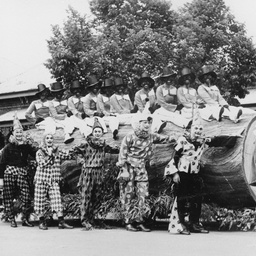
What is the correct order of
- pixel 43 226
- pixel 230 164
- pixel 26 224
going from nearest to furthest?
pixel 230 164 < pixel 43 226 < pixel 26 224

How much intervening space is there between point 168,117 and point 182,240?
2615mm

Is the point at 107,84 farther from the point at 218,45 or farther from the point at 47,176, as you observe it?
the point at 218,45

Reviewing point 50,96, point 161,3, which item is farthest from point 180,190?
point 161,3

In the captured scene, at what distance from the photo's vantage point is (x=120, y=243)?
273 inches

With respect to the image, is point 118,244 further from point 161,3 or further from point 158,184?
point 161,3

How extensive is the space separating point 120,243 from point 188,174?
5.56 feet

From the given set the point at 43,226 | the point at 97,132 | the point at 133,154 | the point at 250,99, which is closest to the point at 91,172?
the point at 97,132

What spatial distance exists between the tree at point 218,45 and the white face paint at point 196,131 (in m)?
12.6

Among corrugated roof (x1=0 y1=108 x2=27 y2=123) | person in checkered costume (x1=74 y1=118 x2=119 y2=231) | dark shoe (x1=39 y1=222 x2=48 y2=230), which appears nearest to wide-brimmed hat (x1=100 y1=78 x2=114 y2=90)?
person in checkered costume (x1=74 y1=118 x2=119 y2=231)

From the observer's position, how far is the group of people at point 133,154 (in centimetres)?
810

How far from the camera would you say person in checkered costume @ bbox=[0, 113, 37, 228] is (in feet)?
31.3

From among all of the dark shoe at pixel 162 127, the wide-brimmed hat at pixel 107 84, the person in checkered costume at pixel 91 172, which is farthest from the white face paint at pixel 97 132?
the wide-brimmed hat at pixel 107 84

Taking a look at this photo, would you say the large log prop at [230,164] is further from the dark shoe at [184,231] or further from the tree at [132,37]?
the tree at [132,37]

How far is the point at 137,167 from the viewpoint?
8.49m
